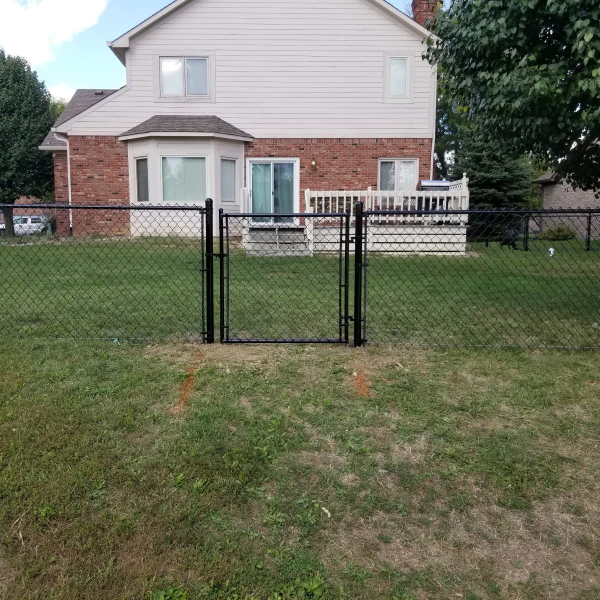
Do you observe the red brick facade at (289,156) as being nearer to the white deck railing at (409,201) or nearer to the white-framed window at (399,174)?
the white-framed window at (399,174)

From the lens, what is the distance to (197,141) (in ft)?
48.0

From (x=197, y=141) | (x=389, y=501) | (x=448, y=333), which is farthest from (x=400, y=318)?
(x=197, y=141)

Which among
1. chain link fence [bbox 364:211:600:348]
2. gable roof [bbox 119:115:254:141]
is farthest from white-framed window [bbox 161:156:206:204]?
chain link fence [bbox 364:211:600:348]

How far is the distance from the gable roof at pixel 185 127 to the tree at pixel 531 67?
8900mm

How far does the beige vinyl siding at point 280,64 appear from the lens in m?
15.1

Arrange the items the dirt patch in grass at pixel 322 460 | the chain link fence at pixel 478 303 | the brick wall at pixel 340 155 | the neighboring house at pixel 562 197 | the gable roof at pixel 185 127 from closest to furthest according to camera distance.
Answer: the dirt patch in grass at pixel 322 460, the chain link fence at pixel 478 303, the gable roof at pixel 185 127, the brick wall at pixel 340 155, the neighboring house at pixel 562 197

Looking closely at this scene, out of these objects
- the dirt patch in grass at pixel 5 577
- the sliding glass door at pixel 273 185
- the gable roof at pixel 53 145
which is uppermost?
the gable roof at pixel 53 145

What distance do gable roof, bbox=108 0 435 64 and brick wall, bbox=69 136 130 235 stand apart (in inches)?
94.7

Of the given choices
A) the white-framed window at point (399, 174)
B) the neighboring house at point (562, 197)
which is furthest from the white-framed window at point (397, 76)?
the neighboring house at point (562, 197)

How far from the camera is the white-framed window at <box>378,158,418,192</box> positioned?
1580 centimetres

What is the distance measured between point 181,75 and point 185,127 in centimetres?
184

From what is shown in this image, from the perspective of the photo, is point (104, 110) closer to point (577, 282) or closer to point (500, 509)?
point (577, 282)

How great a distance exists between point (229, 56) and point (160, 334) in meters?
11.9

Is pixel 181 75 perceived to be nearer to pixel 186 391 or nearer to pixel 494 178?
pixel 494 178
